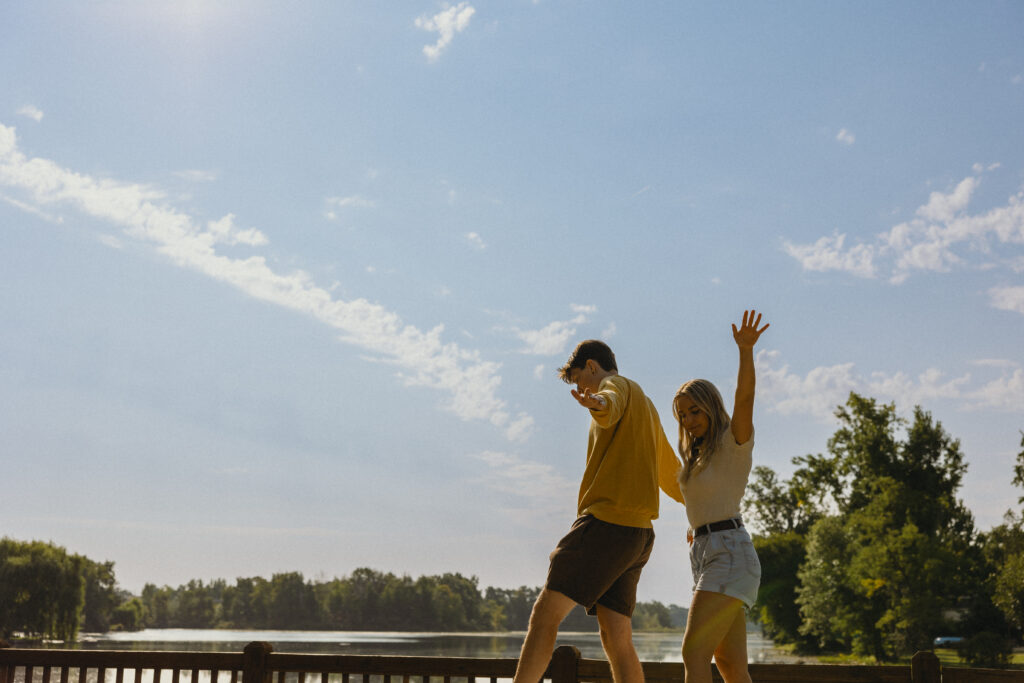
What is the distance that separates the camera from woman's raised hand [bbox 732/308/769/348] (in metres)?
3.63

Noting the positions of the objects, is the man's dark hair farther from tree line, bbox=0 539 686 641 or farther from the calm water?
tree line, bbox=0 539 686 641

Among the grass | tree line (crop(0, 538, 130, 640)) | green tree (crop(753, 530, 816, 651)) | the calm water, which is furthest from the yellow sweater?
tree line (crop(0, 538, 130, 640))

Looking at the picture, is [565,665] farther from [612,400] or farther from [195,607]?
[195,607]

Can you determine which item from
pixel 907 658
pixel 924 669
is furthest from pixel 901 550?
pixel 924 669

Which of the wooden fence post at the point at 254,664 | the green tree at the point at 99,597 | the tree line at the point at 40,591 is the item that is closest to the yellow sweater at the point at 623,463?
the wooden fence post at the point at 254,664

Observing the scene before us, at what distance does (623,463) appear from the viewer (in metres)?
3.99

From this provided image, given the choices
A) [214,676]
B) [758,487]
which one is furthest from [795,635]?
[214,676]

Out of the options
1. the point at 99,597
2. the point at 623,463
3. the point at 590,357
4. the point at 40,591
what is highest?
the point at 590,357

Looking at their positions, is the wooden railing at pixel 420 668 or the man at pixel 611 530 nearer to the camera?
the man at pixel 611 530

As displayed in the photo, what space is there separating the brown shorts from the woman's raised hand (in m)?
0.97

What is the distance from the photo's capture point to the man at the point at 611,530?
3807 millimetres

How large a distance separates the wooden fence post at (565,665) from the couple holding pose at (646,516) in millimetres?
711

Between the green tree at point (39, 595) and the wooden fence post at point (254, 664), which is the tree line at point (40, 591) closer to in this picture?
the green tree at point (39, 595)

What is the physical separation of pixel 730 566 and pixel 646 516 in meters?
0.59
